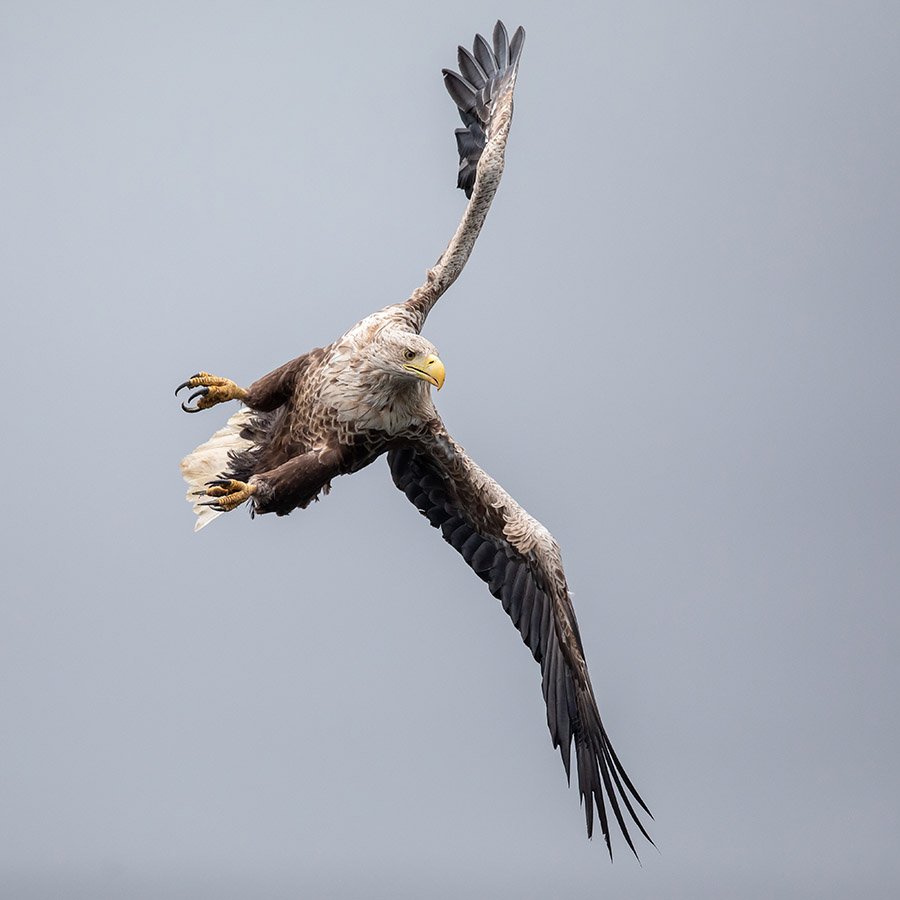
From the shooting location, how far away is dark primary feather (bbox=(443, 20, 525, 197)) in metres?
9.09

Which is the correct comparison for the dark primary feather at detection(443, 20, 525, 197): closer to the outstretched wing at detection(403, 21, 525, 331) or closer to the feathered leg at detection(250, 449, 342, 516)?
the outstretched wing at detection(403, 21, 525, 331)

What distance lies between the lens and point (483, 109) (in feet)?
29.9

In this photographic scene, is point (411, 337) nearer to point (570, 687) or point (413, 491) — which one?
point (413, 491)

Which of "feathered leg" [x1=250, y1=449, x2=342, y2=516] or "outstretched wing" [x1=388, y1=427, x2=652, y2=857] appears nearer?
"feathered leg" [x1=250, y1=449, x2=342, y2=516]

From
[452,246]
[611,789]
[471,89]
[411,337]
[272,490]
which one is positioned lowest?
[611,789]

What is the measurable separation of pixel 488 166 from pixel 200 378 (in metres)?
1.72

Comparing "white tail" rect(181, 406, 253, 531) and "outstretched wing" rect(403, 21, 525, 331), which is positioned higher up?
"outstretched wing" rect(403, 21, 525, 331)

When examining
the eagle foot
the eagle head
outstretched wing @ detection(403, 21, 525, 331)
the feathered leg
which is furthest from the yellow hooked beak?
outstretched wing @ detection(403, 21, 525, 331)

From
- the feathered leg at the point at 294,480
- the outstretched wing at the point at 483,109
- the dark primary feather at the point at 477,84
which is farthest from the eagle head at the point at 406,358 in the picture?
the dark primary feather at the point at 477,84

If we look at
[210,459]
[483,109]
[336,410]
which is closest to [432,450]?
[336,410]

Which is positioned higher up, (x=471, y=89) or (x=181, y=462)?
(x=471, y=89)

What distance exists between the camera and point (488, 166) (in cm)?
841

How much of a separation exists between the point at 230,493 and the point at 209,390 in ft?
2.07

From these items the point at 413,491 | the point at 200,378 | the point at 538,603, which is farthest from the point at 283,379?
the point at 538,603
